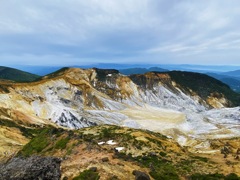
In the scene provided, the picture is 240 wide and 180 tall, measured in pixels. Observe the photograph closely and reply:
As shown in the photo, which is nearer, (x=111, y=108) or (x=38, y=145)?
(x=38, y=145)

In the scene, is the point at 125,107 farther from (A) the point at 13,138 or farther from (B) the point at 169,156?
(B) the point at 169,156

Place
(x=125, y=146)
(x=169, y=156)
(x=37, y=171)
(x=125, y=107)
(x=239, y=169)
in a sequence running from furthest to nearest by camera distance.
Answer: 1. (x=125, y=107)
2. (x=125, y=146)
3. (x=169, y=156)
4. (x=239, y=169)
5. (x=37, y=171)

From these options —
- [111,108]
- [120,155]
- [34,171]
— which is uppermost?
[34,171]

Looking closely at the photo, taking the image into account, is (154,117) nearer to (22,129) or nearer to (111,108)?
(111,108)

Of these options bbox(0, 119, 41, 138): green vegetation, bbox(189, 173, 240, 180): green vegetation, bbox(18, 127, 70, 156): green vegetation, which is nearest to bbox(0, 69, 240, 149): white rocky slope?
bbox(0, 119, 41, 138): green vegetation

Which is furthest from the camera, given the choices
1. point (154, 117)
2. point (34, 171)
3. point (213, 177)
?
point (154, 117)

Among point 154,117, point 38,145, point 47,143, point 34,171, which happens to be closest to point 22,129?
point 38,145

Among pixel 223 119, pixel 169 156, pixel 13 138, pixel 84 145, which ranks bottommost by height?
pixel 223 119

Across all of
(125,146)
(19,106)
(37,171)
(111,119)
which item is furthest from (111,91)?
(37,171)

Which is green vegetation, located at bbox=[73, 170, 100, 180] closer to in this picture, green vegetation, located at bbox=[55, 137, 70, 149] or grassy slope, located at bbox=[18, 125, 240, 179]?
grassy slope, located at bbox=[18, 125, 240, 179]
